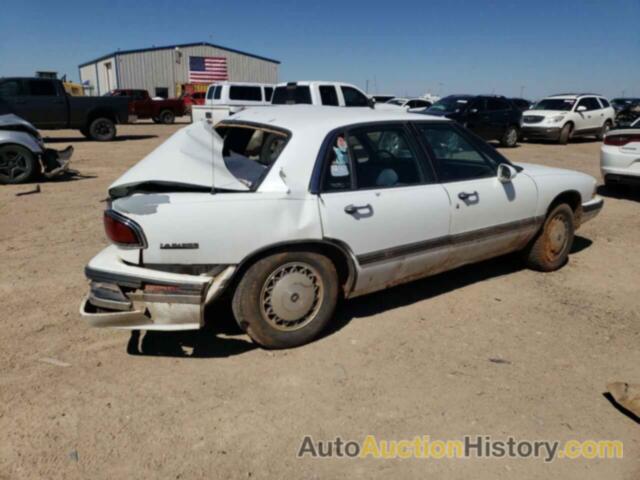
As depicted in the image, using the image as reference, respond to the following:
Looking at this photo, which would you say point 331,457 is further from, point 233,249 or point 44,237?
point 44,237

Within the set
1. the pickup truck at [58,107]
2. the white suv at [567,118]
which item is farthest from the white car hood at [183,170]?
the white suv at [567,118]

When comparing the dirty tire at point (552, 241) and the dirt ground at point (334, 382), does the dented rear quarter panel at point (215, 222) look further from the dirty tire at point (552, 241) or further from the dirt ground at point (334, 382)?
the dirty tire at point (552, 241)

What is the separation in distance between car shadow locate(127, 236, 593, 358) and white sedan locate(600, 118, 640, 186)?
4147 millimetres

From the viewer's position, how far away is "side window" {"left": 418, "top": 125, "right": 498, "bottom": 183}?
12.8ft

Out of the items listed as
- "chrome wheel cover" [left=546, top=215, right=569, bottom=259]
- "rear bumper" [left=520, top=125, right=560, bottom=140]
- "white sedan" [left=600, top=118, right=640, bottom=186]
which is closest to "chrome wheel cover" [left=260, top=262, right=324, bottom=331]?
"chrome wheel cover" [left=546, top=215, right=569, bottom=259]

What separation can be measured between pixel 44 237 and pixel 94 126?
12.3m

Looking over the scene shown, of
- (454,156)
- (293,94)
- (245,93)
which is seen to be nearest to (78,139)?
(245,93)

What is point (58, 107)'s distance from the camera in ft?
51.1

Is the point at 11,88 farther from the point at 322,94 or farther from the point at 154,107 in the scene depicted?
the point at 154,107

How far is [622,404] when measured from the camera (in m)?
2.82

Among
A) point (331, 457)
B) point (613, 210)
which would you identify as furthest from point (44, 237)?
point (613, 210)

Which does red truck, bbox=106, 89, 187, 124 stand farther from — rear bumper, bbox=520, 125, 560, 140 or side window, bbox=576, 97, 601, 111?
side window, bbox=576, 97, 601, 111

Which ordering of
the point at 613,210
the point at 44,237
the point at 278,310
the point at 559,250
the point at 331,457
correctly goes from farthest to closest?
the point at 613,210, the point at 44,237, the point at 559,250, the point at 278,310, the point at 331,457

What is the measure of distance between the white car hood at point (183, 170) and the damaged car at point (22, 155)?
6875 mm
